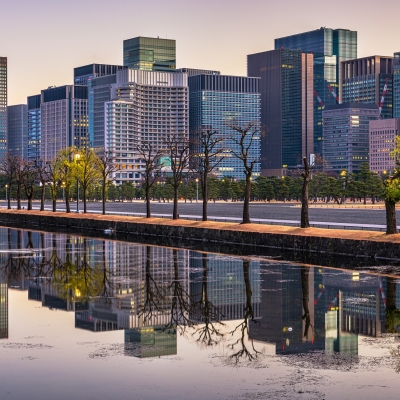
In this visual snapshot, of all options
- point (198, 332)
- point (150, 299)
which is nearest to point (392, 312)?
point (198, 332)

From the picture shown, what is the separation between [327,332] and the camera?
2262cm

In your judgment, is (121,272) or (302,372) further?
(121,272)

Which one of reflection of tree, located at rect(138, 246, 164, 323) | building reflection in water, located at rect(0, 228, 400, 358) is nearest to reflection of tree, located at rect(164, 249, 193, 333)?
building reflection in water, located at rect(0, 228, 400, 358)

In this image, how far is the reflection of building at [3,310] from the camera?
23.2 metres

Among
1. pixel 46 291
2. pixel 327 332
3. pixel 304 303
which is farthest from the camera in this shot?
pixel 46 291

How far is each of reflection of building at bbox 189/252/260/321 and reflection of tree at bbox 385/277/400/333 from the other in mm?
4160

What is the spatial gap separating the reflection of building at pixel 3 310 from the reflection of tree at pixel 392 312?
1113 cm

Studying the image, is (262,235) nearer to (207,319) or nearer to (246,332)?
(207,319)

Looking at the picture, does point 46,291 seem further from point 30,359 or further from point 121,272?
point 30,359

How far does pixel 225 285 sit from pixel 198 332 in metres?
9.83

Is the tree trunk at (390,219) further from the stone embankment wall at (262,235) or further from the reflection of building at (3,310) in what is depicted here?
the reflection of building at (3,310)

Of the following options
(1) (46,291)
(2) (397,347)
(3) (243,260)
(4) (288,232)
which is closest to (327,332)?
(2) (397,347)

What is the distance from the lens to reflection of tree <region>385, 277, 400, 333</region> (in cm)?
2359

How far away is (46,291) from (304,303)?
10.4 meters
